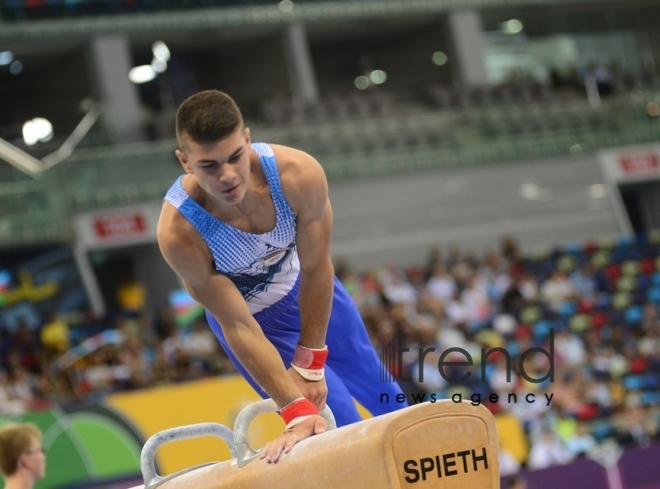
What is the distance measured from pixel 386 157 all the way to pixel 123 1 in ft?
18.7

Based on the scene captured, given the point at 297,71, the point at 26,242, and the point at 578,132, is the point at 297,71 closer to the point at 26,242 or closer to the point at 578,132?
the point at 578,132

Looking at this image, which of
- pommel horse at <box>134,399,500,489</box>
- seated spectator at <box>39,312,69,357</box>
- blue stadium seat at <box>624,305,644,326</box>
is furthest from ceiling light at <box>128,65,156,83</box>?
pommel horse at <box>134,399,500,489</box>

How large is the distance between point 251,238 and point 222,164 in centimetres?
50

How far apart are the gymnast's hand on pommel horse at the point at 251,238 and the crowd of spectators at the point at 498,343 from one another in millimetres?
5262

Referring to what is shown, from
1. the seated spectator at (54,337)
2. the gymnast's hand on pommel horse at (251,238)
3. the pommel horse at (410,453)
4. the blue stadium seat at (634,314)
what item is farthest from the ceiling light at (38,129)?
the pommel horse at (410,453)

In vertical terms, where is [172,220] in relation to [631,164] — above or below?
above

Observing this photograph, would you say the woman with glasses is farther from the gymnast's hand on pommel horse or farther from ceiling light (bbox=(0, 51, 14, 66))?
ceiling light (bbox=(0, 51, 14, 66))

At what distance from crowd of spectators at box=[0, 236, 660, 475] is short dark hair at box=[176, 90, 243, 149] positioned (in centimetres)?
610

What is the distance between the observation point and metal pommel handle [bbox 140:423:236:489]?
387 centimetres

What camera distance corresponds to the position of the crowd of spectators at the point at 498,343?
11.9 metres

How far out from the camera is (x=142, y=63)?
21.5 metres

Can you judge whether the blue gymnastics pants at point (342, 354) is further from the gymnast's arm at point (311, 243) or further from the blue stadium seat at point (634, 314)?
the blue stadium seat at point (634, 314)

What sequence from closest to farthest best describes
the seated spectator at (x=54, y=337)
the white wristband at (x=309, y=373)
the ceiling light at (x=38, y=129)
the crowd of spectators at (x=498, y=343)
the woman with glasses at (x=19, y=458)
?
the white wristband at (x=309, y=373)
the woman with glasses at (x=19, y=458)
the crowd of spectators at (x=498, y=343)
the seated spectator at (x=54, y=337)
the ceiling light at (x=38, y=129)

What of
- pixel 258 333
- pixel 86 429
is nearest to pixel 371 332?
pixel 86 429
